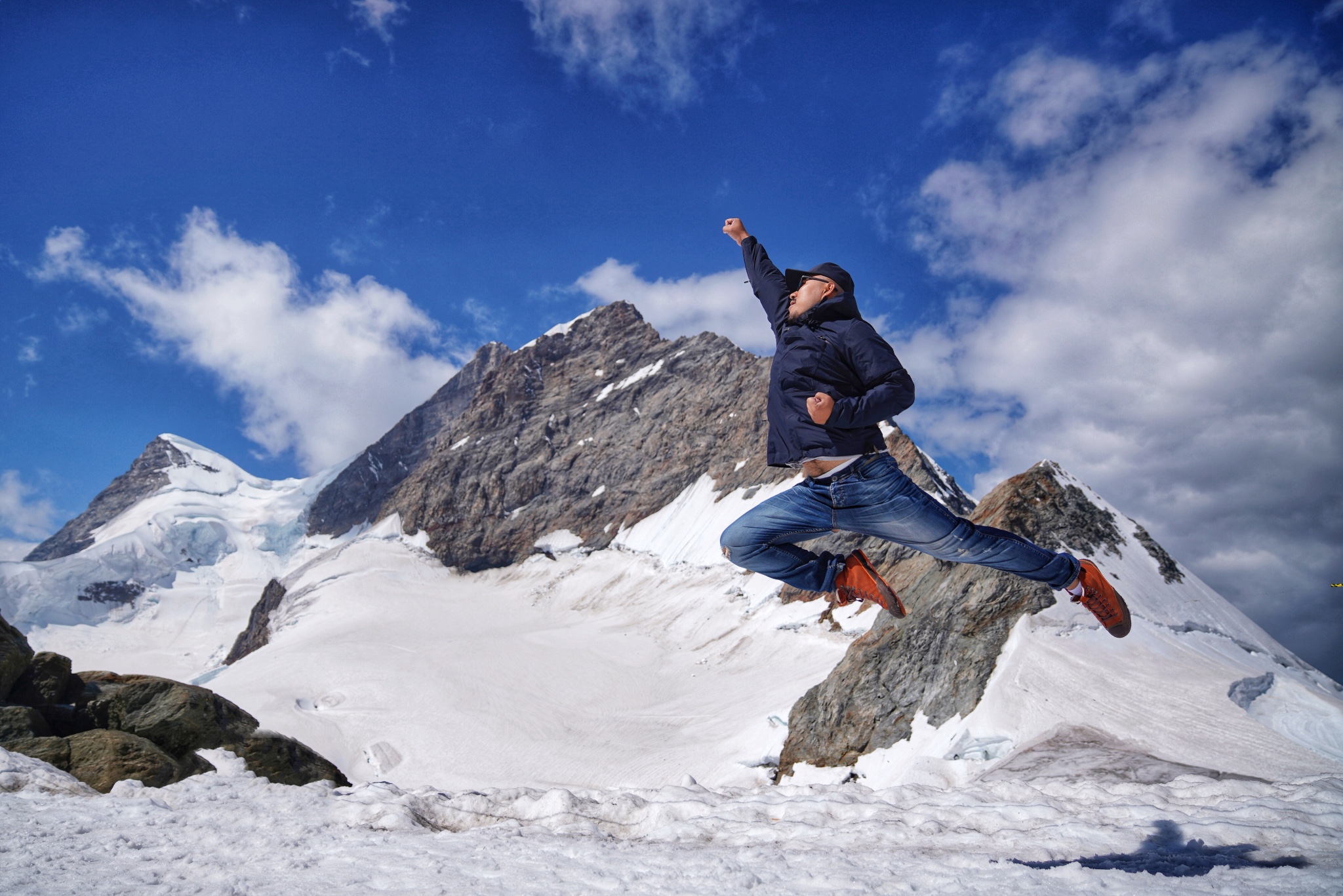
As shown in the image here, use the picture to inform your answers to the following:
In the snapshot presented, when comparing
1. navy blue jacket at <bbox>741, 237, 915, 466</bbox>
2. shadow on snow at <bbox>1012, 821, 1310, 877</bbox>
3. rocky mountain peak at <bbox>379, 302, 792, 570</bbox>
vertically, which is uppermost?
rocky mountain peak at <bbox>379, 302, 792, 570</bbox>

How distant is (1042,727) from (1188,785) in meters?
2.95

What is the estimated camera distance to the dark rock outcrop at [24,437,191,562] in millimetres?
183125

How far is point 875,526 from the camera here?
442 cm

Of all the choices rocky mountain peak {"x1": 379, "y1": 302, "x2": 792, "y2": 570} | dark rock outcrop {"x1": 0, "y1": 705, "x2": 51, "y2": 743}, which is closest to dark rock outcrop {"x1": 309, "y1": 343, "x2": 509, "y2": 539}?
rocky mountain peak {"x1": 379, "y1": 302, "x2": 792, "y2": 570}

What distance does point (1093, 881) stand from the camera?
296 cm

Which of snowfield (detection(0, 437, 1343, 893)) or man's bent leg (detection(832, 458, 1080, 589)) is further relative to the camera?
man's bent leg (detection(832, 458, 1080, 589))

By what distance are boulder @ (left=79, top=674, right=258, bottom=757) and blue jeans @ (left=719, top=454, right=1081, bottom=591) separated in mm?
9441

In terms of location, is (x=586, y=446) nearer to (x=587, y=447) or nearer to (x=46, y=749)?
(x=587, y=447)

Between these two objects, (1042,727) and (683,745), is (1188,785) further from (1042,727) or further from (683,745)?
(683,745)

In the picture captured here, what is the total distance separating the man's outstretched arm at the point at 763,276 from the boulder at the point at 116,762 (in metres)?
8.21

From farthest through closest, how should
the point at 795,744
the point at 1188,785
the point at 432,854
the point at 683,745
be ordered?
the point at 683,745 < the point at 795,744 < the point at 1188,785 < the point at 432,854

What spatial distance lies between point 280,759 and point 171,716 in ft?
5.48

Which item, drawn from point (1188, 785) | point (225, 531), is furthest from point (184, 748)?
point (225, 531)

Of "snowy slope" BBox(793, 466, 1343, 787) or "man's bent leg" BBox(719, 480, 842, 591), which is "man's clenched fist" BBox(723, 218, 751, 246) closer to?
"man's bent leg" BBox(719, 480, 842, 591)
